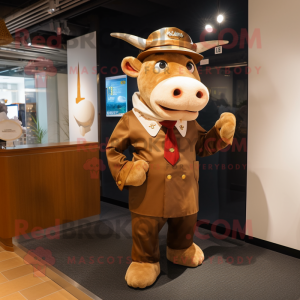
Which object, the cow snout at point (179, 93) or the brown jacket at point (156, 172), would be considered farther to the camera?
the brown jacket at point (156, 172)

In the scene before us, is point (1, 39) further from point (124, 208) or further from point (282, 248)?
point (282, 248)

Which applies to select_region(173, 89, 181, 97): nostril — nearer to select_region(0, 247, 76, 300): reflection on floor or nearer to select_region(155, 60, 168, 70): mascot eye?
select_region(155, 60, 168, 70): mascot eye

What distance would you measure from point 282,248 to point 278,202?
415 millimetres

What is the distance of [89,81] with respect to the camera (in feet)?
15.7

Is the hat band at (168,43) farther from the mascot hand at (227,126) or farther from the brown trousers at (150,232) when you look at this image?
the brown trousers at (150,232)

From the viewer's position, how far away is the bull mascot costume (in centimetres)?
210

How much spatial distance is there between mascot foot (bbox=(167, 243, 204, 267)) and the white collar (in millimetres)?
963

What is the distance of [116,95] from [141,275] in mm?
Result: 2726

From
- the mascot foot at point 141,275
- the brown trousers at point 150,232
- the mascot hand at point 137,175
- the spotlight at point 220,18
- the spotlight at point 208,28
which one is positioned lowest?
the mascot foot at point 141,275

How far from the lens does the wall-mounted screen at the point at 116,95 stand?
166 inches

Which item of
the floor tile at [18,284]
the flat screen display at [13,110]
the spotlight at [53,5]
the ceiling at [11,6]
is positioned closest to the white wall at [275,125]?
the floor tile at [18,284]

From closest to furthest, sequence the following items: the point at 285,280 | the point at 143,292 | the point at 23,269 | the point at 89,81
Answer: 1. the point at 143,292
2. the point at 285,280
3. the point at 23,269
4. the point at 89,81

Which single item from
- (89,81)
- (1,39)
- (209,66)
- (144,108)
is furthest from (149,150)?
(89,81)

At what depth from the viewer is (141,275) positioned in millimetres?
2195
